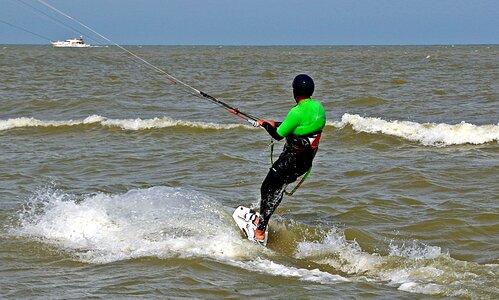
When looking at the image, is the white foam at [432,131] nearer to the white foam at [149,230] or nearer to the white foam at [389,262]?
the white foam at [389,262]

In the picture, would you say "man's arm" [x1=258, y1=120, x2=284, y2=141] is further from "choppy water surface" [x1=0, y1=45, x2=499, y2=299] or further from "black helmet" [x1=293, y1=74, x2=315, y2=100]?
"choppy water surface" [x1=0, y1=45, x2=499, y2=299]

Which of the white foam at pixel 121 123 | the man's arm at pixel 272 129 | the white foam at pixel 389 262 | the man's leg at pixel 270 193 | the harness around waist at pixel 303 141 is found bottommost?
the white foam at pixel 389 262

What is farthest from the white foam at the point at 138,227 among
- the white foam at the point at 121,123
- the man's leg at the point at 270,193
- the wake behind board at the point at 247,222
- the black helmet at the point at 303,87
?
the white foam at the point at 121,123

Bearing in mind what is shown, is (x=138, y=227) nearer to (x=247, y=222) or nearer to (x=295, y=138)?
(x=247, y=222)

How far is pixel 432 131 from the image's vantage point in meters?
15.6

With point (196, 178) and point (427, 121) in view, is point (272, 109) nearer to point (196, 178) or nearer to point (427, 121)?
point (427, 121)

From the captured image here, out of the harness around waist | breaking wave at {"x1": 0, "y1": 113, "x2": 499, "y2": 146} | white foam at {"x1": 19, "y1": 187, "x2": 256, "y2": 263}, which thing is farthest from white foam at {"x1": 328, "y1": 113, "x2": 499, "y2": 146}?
the harness around waist

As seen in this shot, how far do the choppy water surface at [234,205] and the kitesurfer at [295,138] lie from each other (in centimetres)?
53

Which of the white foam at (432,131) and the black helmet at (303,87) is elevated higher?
the black helmet at (303,87)

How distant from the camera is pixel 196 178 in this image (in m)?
11.7

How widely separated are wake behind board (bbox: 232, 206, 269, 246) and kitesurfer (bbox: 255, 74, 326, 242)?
6 centimetres

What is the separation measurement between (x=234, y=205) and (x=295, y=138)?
2844mm

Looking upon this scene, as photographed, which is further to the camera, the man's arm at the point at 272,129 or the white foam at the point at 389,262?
the man's arm at the point at 272,129

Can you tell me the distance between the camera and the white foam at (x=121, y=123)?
57.3 feet
